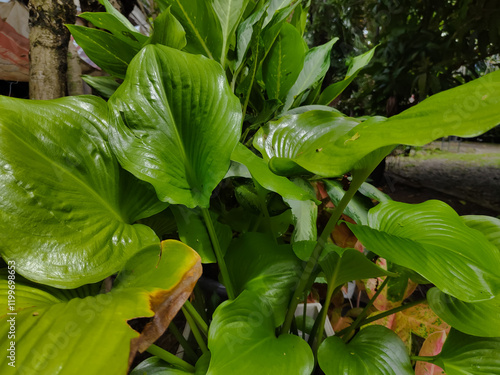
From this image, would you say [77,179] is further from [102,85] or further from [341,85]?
[341,85]

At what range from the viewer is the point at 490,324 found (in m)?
0.33

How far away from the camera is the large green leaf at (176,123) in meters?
0.32

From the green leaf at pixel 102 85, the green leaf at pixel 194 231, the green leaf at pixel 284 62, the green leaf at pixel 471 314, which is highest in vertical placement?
the green leaf at pixel 284 62

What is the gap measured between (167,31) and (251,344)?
441 mm

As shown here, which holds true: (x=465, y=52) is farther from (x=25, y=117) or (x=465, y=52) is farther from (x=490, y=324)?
(x=25, y=117)

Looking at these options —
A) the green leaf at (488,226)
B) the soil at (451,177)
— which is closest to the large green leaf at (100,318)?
the green leaf at (488,226)

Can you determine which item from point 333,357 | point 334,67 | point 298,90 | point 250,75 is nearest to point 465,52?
point 334,67

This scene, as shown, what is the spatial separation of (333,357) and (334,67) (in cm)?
209

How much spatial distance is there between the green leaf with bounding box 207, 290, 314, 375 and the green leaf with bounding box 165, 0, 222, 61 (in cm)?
45

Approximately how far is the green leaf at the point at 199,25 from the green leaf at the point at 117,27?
0.08 meters

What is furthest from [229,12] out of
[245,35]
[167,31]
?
[167,31]

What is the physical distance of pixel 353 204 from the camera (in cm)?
48

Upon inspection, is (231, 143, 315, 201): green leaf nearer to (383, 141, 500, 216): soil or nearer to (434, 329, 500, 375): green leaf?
(434, 329, 500, 375): green leaf

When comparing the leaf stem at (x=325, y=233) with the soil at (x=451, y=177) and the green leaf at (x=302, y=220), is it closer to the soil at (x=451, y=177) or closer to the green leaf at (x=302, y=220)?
the green leaf at (x=302, y=220)
